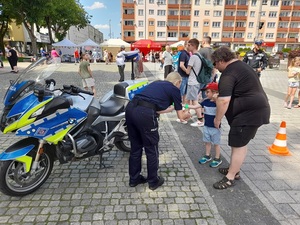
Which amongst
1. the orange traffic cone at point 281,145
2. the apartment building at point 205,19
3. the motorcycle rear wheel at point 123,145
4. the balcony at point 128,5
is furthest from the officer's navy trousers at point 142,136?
the balcony at point 128,5

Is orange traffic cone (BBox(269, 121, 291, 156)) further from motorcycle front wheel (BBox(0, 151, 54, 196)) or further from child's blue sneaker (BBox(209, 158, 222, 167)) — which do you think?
motorcycle front wheel (BBox(0, 151, 54, 196))

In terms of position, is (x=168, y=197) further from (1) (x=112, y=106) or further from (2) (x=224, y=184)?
(1) (x=112, y=106)

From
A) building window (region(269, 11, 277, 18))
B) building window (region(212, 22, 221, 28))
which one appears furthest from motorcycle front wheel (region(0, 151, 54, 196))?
building window (region(269, 11, 277, 18))

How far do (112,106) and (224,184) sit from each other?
6.41ft

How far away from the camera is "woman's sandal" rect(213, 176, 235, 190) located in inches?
118

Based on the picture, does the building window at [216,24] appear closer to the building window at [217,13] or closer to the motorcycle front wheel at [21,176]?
the building window at [217,13]

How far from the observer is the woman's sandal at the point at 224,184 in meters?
3.00

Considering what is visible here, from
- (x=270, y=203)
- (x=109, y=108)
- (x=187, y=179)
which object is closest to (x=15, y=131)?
(x=109, y=108)

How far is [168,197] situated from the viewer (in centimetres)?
282

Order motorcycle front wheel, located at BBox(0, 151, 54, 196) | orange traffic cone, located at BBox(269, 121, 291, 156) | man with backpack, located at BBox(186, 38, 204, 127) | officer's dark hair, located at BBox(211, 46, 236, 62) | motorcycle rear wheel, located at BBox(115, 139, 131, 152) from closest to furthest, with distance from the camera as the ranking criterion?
motorcycle front wheel, located at BBox(0, 151, 54, 196)
officer's dark hair, located at BBox(211, 46, 236, 62)
motorcycle rear wheel, located at BBox(115, 139, 131, 152)
orange traffic cone, located at BBox(269, 121, 291, 156)
man with backpack, located at BBox(186, 38, 204, 127)

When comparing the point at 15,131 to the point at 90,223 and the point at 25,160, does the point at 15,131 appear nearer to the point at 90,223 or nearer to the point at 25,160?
the point at 25,160

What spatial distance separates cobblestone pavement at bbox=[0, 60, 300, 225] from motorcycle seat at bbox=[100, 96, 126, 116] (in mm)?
919

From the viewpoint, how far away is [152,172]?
114 inches

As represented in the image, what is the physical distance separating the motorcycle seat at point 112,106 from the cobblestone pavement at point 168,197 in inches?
36.2
